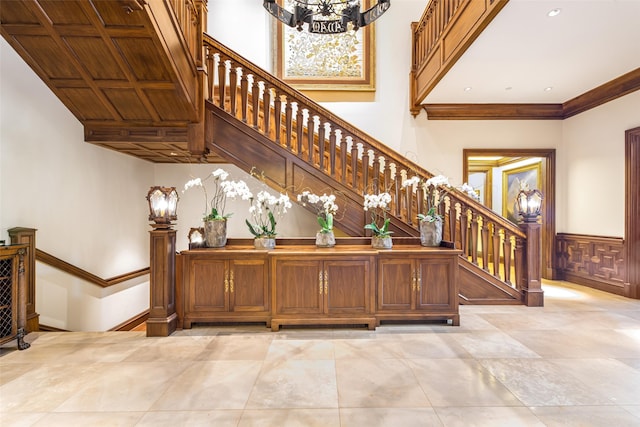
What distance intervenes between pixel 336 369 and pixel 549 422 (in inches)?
53.5

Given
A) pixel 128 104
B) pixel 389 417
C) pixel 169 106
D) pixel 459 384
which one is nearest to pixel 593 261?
pixel 459 384

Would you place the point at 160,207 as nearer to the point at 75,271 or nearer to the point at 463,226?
the point at 75,271

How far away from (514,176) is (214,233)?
7.65 m

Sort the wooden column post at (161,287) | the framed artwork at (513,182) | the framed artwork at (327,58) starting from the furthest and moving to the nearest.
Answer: the framed artwork at (513,182) < the framed artwork at (327,58) < the wooden column post at (161,287)

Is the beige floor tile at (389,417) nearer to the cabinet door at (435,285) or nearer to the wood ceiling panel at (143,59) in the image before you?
the cabinet door at (435,285)

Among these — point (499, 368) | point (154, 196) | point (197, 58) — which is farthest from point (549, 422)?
point (197, 58)

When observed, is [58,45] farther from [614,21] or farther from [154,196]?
[614,21]

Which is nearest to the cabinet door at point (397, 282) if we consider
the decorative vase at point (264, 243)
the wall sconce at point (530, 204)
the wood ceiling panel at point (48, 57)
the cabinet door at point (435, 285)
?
the cabinet door at point (435, 285)

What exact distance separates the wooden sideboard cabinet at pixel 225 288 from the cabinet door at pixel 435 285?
1.66 meters

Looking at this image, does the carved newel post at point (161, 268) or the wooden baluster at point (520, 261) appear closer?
the carved newel post at point (161, 268)

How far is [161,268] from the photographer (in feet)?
10.2

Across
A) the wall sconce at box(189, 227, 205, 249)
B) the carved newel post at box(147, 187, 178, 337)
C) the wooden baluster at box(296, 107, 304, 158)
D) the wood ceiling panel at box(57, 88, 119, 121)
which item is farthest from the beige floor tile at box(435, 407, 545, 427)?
the wood ceiling panel at box(57, 88, 119, 121)

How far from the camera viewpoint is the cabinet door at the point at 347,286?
321cm

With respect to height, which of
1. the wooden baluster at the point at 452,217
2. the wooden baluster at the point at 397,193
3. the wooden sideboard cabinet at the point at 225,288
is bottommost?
the wooden sideboard cabinet at the point at 225,288
